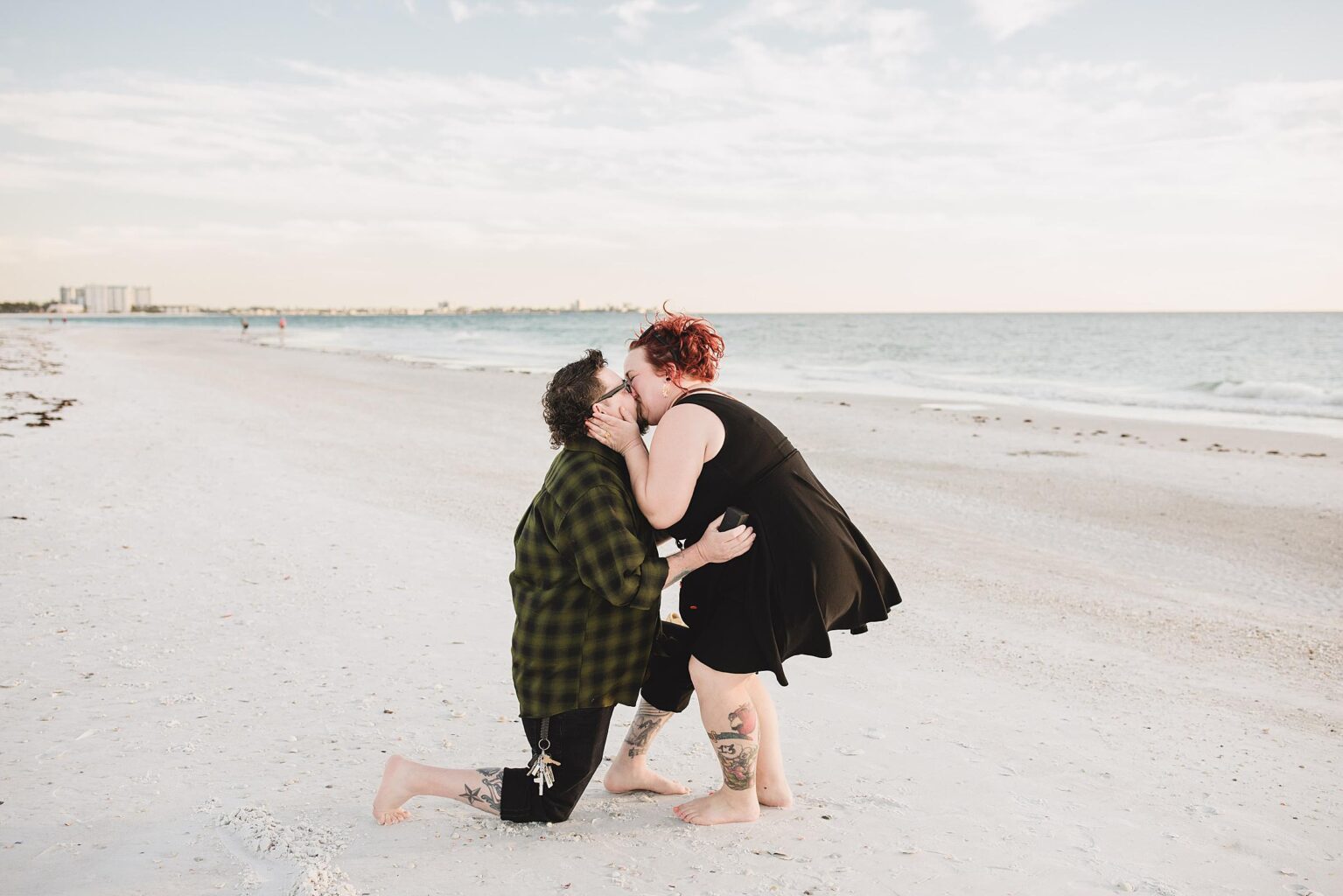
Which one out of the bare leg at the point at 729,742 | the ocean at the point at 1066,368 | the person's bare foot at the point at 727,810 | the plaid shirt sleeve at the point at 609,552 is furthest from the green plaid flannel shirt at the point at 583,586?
the ocean at the point at 1066,368

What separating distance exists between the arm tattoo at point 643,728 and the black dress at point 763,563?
39 cm

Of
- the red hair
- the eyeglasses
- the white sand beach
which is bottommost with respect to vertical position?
the white sand beach

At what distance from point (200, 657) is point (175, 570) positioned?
5.17 feet

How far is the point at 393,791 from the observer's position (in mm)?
2926

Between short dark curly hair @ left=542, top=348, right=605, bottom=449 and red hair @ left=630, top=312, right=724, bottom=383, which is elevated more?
red hair @ left=630, top=312, right=724, bottom=383

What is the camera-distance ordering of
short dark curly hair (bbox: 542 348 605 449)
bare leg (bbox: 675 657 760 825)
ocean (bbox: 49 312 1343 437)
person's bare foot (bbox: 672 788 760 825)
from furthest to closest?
ocean (bbox: 49 312 1343 437)
person's bare foot (bbox: 672 788 760 825)
bare leg (bbox: 675 657 760 825)
short dark curly hair (bbox: 542 348 605 449)

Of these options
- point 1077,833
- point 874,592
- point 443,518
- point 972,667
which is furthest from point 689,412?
point 443,518

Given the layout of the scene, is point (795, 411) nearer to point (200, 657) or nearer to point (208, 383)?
point (208, 383)

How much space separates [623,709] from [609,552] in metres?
1.64

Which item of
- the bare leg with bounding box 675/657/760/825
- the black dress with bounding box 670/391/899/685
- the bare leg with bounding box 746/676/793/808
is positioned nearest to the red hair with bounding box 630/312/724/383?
the black dress with bounding box 670/391/899/685

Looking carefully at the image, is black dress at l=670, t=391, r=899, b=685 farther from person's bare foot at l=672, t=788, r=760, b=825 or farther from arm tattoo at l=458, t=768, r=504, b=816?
arm tattoo at l=458, t=768, r=504, b=816

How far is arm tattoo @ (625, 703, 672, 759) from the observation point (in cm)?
322

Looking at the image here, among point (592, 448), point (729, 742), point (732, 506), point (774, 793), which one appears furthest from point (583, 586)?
point (774, 793)

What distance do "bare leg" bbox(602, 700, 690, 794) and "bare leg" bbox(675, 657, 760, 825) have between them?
0.61 feet
